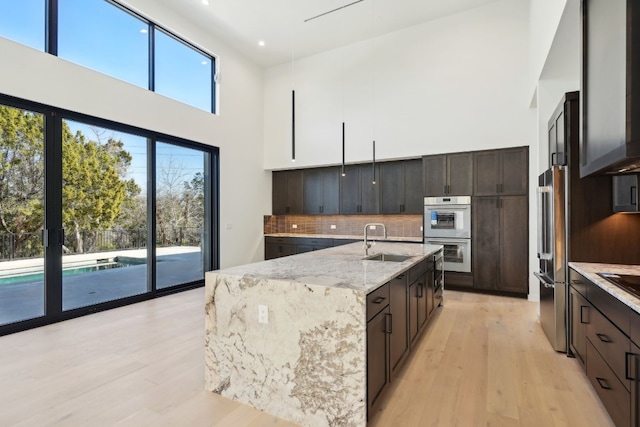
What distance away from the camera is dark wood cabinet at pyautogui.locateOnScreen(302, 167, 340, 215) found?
686 cm

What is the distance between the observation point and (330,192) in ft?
22.7

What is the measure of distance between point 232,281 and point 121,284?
11.4 ft

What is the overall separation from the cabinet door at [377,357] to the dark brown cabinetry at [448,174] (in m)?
3.82

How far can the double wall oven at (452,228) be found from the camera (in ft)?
17.3

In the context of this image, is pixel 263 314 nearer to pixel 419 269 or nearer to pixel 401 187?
pixel 419 269

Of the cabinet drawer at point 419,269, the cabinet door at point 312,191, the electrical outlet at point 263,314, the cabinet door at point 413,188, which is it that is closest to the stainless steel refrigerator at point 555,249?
the cabinet drawer at point 419,269

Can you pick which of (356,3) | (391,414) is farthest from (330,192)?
(391,414)

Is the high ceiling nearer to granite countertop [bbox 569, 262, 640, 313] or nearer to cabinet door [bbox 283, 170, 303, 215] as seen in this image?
cabinet door [bbox 283, 170, 303, 215]

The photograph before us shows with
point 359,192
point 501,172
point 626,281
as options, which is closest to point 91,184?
point 359,192

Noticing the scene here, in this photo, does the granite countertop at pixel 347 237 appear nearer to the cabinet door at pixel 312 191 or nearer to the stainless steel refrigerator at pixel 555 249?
the cabinet door at pixel 312 191

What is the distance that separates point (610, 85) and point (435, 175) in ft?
12.6

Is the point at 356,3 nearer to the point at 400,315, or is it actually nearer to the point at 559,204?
the point at 559,204

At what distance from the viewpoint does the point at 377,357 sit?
78.7 inches

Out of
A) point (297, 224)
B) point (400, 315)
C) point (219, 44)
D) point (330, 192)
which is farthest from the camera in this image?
point (297, 224)
